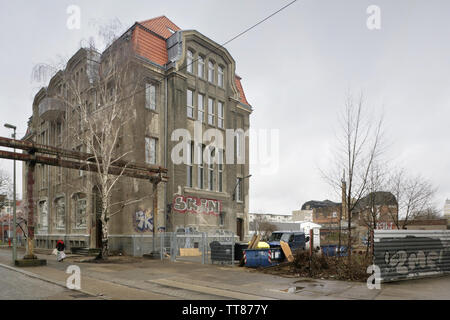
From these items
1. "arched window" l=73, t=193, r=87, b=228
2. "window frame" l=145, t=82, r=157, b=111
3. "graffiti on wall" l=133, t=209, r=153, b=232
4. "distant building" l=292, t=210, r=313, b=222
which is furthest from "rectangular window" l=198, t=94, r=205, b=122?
"distant building" l=292, t=210, r=313, b=222

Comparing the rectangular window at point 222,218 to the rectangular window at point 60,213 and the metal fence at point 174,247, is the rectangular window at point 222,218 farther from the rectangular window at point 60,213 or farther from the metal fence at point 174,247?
the rectangular window at point 60,213

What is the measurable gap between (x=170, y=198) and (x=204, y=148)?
5.72 meters

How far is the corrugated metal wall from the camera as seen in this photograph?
12.9 metres

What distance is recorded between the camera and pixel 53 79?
20875mm

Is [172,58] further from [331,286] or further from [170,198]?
[331,286]

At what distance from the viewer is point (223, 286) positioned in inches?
484

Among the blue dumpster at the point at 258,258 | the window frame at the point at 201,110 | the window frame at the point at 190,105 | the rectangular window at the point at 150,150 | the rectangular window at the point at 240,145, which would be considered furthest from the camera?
the rectangular window at the point at 240,145

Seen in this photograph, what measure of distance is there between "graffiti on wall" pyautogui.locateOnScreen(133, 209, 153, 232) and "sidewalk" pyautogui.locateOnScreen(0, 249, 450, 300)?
8.38 m

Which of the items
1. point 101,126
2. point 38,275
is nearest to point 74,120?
point 101,126

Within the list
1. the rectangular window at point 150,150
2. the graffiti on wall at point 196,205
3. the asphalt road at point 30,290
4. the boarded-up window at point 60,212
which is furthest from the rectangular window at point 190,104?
the asphalt road at point 30,290

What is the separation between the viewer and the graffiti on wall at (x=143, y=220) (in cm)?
2464

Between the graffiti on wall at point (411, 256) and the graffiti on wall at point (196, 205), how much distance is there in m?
16.5

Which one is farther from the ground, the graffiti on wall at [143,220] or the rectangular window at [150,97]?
the rectangular window at [150,97]

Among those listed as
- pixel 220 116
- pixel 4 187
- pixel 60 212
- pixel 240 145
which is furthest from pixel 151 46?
pixel 4 187
